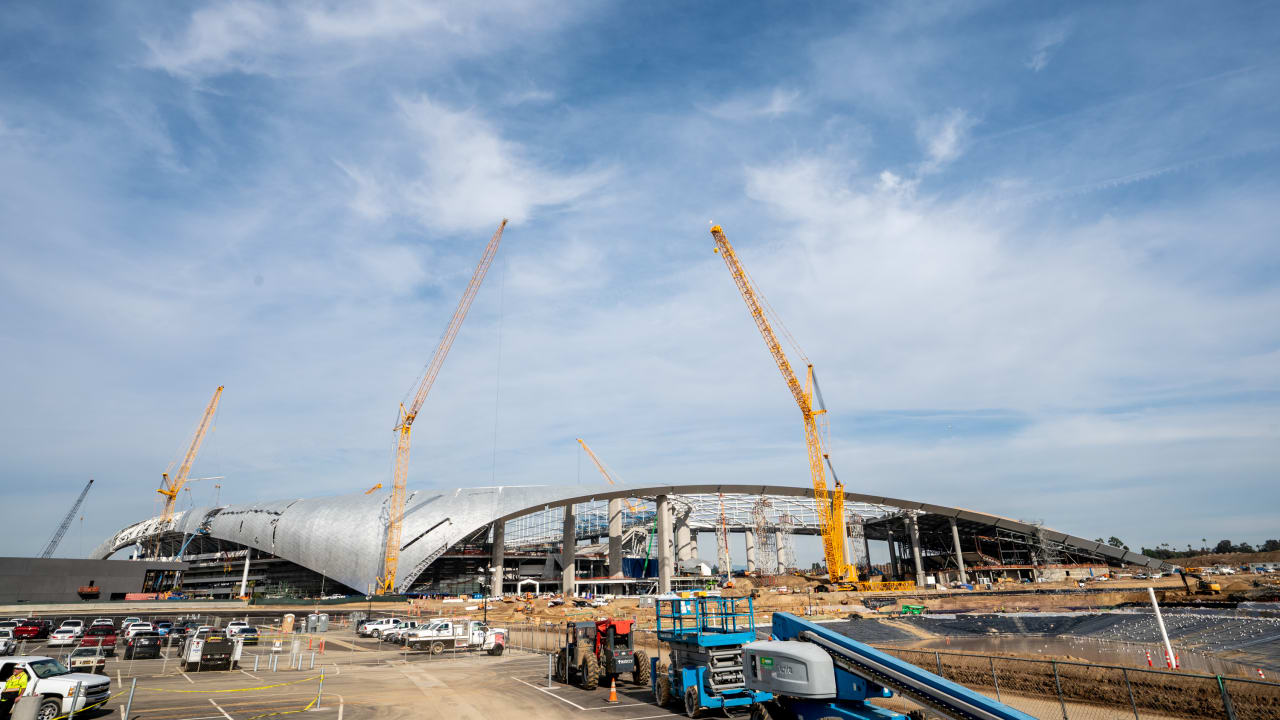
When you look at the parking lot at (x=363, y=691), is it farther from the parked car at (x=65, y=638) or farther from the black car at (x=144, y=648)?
the parked car at (x=65, y=638)

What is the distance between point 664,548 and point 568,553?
16.2 m

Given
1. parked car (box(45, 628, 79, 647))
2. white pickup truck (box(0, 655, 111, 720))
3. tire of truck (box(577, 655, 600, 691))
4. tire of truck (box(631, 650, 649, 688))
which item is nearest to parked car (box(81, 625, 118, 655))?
parked car (box(45, 628, 79, 647))

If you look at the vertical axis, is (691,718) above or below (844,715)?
below

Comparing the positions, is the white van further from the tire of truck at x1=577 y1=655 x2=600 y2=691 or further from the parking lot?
the tire of truck at x1=577 y1=655 x2=600 y2=691

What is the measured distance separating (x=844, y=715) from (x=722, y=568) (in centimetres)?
13698

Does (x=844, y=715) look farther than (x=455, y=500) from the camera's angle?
No

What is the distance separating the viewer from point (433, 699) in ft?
71.3

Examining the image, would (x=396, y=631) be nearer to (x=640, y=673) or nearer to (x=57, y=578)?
(x=640, y=673)

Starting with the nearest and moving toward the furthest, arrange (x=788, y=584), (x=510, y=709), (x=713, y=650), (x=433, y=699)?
(x=713, y=650) < (x=510, y=709) < (x=433, y=699) < (x=788, y=584)

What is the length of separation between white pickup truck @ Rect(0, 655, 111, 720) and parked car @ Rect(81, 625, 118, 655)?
988 inches

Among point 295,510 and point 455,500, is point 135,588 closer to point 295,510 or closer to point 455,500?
point 295,510

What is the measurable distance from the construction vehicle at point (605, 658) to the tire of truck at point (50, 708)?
14903mm

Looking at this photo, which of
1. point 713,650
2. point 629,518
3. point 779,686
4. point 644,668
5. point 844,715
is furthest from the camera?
point 629,518

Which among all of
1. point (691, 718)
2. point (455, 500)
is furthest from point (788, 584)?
point (691, 718)
